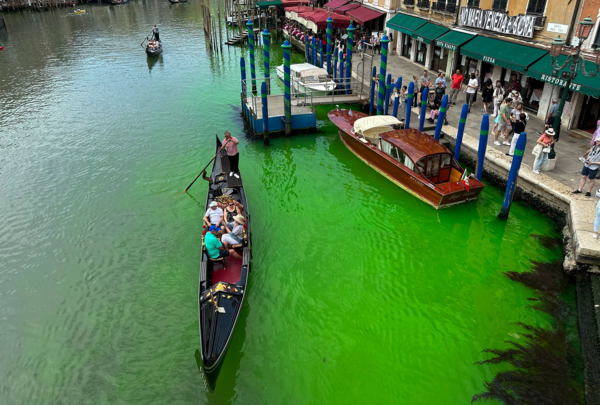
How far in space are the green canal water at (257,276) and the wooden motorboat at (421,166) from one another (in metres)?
0.44

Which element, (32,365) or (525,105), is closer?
(32,365)

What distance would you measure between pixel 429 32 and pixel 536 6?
743 cm

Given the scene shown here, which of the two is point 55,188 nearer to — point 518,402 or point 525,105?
point 518,402

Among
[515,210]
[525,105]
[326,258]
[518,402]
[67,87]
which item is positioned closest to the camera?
[518,402]

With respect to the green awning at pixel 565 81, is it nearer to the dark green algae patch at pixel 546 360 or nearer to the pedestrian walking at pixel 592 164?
the pedestrian walking at pixel 592 164

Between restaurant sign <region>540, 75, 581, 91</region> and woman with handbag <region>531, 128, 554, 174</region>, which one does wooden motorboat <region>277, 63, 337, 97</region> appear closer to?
restaurant sign <region>540, 75, 581, 91</region>

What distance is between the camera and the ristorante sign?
615 inches

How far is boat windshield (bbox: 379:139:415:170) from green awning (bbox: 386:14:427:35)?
1317cm

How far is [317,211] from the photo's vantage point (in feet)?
41.2

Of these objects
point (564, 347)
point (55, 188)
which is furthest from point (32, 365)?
point (564, 347)

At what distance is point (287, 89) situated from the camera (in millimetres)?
15953

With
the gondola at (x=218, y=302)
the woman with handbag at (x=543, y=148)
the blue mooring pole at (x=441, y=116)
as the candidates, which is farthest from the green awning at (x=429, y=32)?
the gondola at (x=218, y=302)

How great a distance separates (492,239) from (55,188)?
14.1m

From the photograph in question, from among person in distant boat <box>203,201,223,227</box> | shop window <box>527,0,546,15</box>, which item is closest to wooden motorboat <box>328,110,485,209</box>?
person in distant boat <box>203,201,223,227</box>
